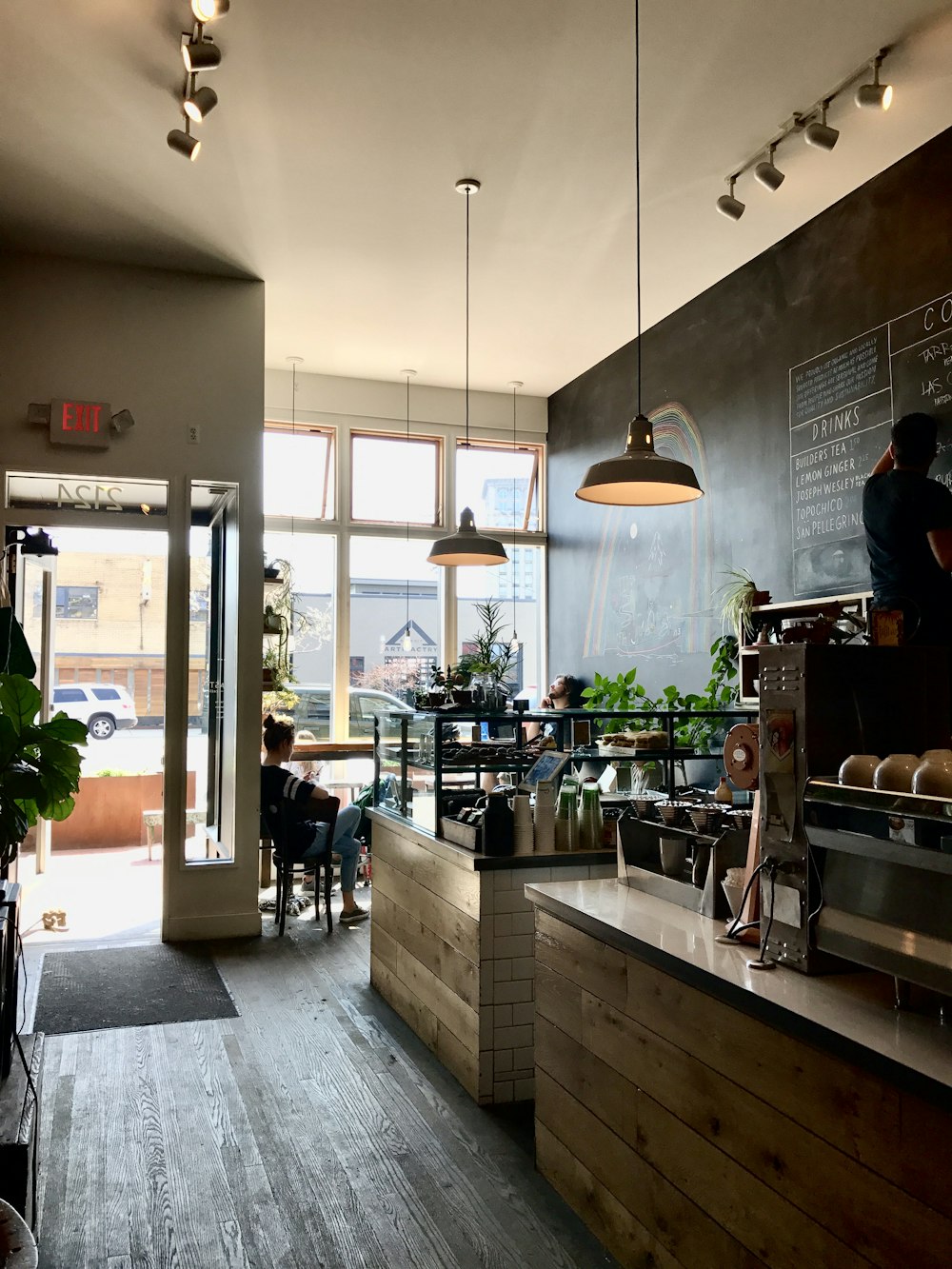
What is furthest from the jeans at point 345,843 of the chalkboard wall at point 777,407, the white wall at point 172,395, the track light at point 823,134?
the track light at point 823,134

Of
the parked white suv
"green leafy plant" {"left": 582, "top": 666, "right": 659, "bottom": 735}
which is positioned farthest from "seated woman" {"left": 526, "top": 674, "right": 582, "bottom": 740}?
the parked white suv

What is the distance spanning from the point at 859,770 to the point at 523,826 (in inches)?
67.8

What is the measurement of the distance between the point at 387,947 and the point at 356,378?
5229 millimetres

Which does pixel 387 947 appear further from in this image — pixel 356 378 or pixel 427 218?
pixel 356 378

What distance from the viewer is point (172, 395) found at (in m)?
5.52

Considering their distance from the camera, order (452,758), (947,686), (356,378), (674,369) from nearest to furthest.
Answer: (947,686), (452,758), (674,369), (356,378)

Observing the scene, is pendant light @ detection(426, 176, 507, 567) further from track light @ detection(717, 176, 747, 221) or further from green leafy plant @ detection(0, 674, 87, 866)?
green leafy plant @ detection(0, 674, 87, 866)

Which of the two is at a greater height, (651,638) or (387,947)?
(651,638)

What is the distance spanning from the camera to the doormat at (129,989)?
407 cm

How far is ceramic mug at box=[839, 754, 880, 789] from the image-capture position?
1704mm

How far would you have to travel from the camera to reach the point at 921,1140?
1372mm

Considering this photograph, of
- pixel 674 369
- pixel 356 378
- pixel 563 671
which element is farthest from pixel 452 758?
pixel 356 378

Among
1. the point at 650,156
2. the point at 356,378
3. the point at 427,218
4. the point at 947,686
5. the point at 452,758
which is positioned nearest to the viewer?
the point at 947,686

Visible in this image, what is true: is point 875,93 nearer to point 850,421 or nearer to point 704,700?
point 850,421
